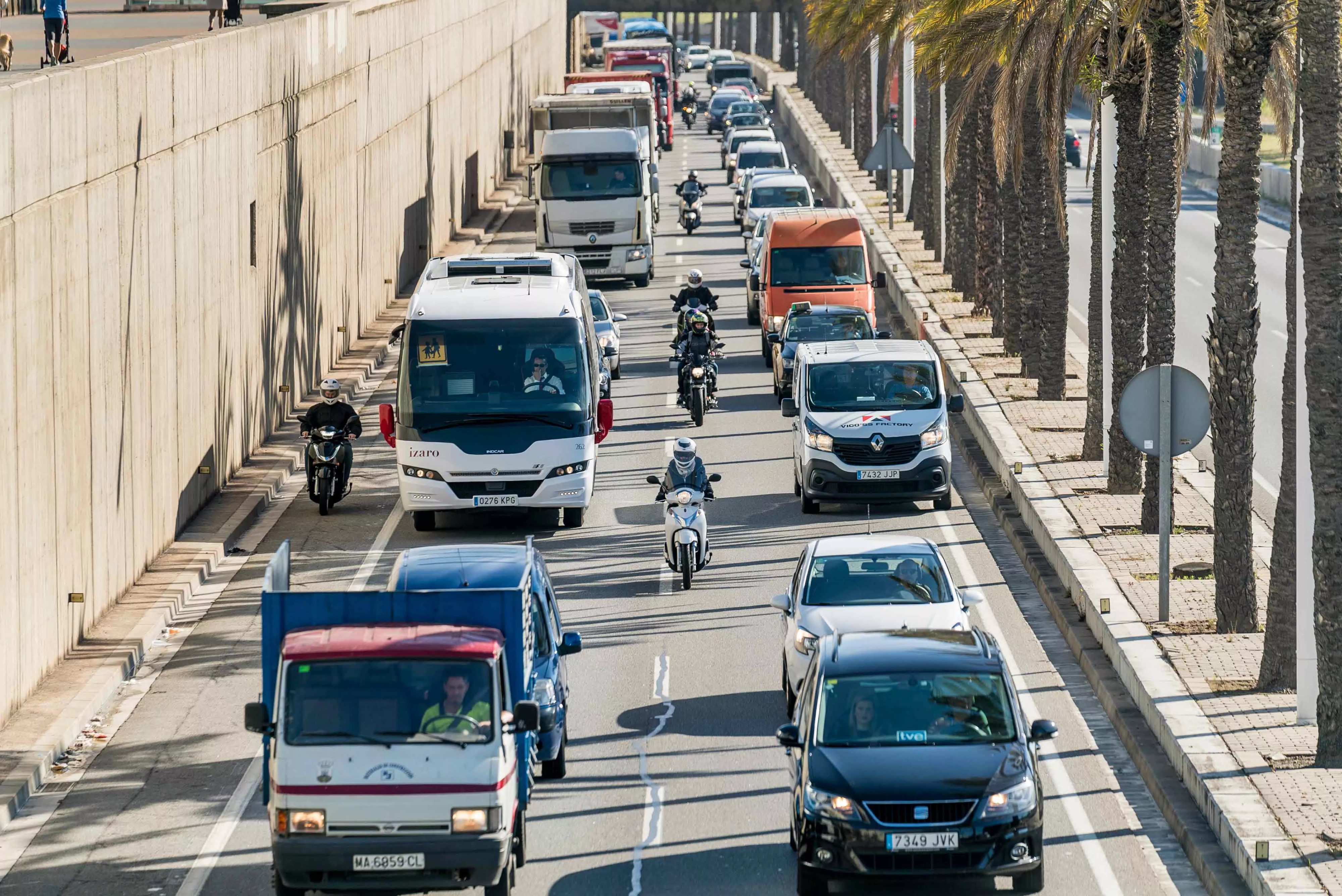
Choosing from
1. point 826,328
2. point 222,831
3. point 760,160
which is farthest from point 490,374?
point 760,160

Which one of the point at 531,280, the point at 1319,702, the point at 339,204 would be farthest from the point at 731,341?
the point at 1319,702

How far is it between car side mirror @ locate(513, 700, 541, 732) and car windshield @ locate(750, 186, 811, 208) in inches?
1645

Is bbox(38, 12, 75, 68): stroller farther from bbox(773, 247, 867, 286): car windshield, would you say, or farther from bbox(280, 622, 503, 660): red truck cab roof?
bbox(280, 622, 503, 660): red truck cab roof

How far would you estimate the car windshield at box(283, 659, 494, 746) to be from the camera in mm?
12914

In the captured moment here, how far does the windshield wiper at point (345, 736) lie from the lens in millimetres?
12828

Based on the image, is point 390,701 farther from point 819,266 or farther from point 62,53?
point 819,266

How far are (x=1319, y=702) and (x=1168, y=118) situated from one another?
32.4 ft

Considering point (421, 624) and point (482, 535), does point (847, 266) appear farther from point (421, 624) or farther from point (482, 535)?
point (421, 624)

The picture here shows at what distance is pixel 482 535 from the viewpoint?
25531 mm

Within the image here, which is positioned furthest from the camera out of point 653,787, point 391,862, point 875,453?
point 875,453

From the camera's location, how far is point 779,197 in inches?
2158

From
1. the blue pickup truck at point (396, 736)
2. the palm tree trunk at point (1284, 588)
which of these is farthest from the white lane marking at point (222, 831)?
the palm tree trunk at point (1284, 588)

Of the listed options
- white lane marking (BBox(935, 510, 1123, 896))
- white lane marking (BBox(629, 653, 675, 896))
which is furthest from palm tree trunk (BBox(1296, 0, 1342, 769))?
white lane marking (BBox(629, 653, 675, 896))

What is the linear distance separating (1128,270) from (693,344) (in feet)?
28.1
